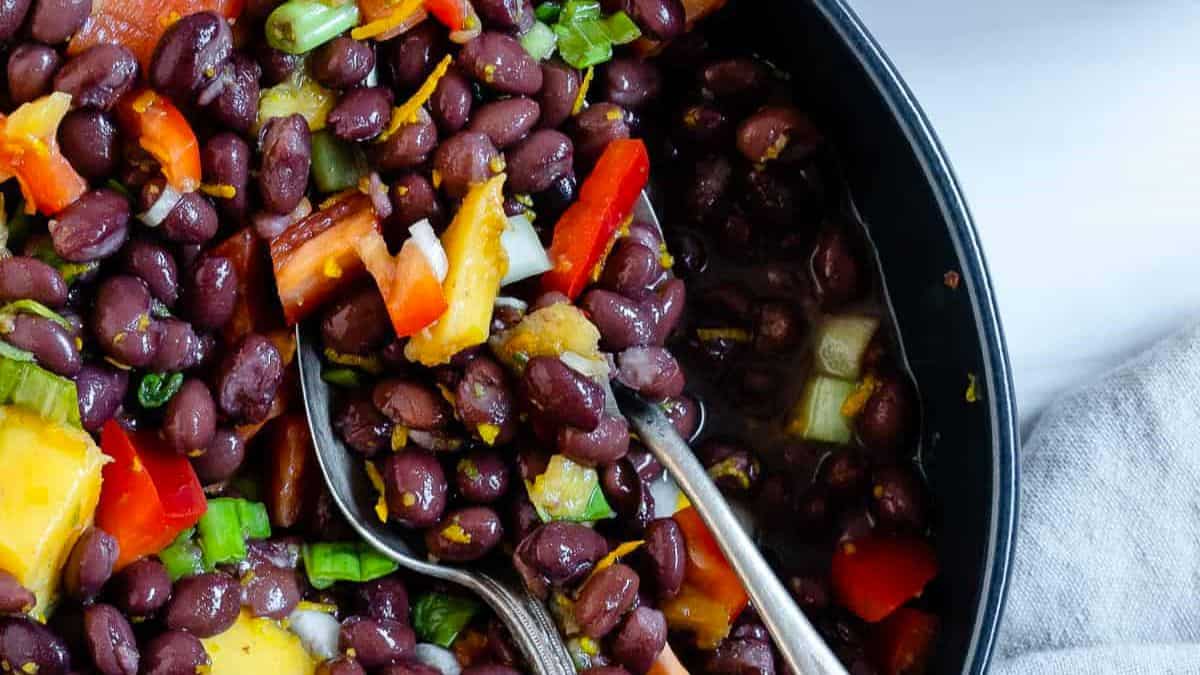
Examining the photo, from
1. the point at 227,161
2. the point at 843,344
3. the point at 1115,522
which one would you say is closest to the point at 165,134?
the point at 227,161

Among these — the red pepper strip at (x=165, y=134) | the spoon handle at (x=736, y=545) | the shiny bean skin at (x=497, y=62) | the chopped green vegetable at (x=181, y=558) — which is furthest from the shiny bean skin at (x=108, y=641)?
the shiny bean skin at (x=497, y=62)

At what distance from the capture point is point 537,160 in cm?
214

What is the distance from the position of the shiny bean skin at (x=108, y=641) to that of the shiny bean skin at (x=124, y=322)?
35 cm

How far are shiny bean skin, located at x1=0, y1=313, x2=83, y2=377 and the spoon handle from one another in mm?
810

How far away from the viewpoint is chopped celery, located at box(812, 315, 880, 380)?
2365 millimetres

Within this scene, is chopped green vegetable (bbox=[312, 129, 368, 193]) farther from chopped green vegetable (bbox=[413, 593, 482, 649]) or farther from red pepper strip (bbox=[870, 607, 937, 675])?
red pepper strip (bbox=[870, 607, 937, 675])

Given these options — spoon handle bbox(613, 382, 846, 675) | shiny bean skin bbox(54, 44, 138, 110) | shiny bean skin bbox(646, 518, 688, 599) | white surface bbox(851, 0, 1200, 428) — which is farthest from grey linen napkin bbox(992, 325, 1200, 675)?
shiny bean skin bbox(54, 44, 138, 110)

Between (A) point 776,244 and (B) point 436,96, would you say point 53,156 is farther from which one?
(A) point 776,244

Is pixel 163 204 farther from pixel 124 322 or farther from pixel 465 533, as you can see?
pixel 465 533

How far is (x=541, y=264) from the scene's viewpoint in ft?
7.07

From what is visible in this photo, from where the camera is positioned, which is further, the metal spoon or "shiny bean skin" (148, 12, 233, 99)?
the metal spoon

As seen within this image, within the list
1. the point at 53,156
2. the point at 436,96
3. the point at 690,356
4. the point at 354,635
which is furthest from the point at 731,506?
the point at 53,156

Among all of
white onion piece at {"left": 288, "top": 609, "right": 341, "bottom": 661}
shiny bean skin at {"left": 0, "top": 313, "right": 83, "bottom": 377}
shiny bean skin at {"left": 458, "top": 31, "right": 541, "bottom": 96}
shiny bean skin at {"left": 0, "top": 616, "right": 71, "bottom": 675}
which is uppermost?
shiny bean skin at {"left": 458, "top": 31, "right": 541, "bottom": 96}

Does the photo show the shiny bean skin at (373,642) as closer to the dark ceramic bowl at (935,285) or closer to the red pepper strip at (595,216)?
the red pepper strip at (595,216)
